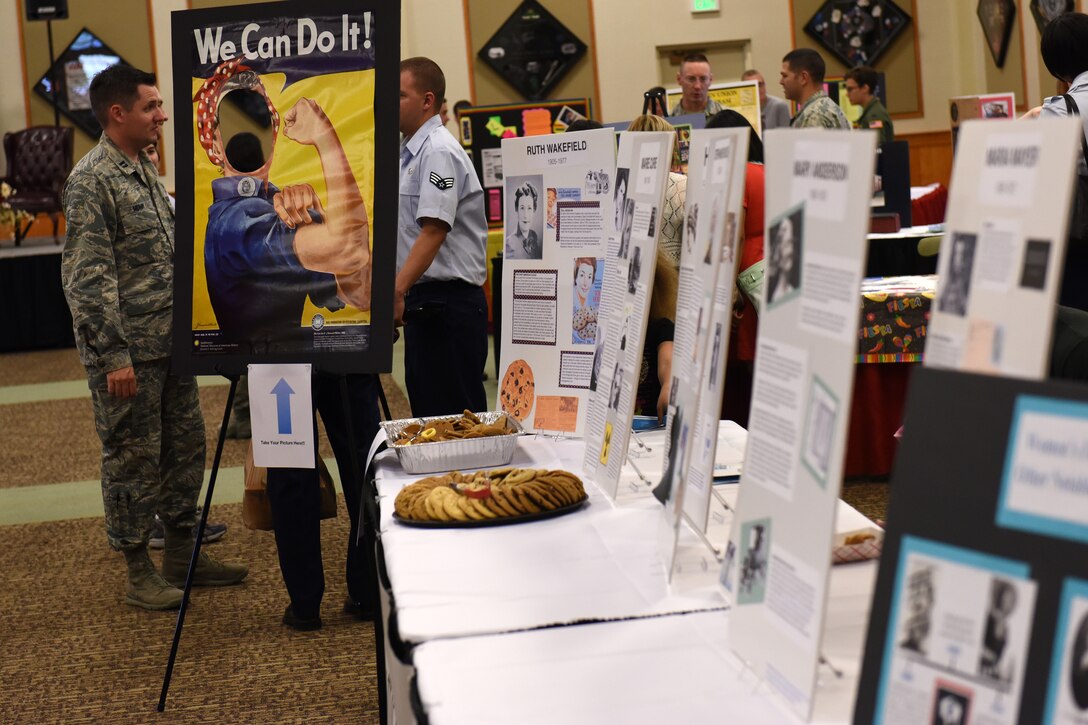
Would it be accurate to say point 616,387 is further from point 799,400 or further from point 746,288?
point 746,288

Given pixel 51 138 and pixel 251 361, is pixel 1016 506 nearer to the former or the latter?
pixel 251 361

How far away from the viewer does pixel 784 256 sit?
1239 millimetres

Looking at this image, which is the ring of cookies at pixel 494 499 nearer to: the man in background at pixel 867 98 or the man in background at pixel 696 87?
the man in background at pixel 696 87

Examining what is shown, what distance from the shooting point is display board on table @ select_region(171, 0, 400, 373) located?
2.79 metres

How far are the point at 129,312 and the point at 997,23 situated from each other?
35.1 feet

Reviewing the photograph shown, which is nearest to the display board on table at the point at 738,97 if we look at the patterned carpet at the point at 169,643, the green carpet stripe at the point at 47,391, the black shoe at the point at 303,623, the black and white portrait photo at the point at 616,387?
the green carpet stripe at the point at 47,391

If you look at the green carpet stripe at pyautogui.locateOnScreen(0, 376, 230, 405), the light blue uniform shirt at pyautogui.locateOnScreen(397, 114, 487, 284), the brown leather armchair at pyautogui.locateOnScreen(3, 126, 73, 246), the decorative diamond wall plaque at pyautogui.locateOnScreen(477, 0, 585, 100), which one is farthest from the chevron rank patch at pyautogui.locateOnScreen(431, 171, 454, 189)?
the decorative diamond wall plaque at pyautogui.locateOnScreen(477, 0, 585, 100)

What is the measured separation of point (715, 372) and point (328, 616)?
7.54 feet

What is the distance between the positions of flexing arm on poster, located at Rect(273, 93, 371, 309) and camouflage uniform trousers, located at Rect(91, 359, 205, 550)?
3.55 ft

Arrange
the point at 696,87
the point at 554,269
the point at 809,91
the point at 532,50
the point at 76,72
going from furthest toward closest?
1. the point at 532,50
2. the point at 76,72
3. the point at 696,87
4. the point at 809,91
5. the point at 554,269

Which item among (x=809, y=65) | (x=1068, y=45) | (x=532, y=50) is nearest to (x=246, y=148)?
(x=1068, y=45)

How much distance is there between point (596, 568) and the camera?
5.72 ft

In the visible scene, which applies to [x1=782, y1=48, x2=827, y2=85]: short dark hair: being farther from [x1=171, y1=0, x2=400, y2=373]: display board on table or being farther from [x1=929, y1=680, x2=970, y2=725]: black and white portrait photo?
[x1=929, y1=680, x2=970, y2=725]: black and white portrait photo

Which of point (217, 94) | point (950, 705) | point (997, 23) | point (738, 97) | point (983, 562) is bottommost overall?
point (950, 705)
